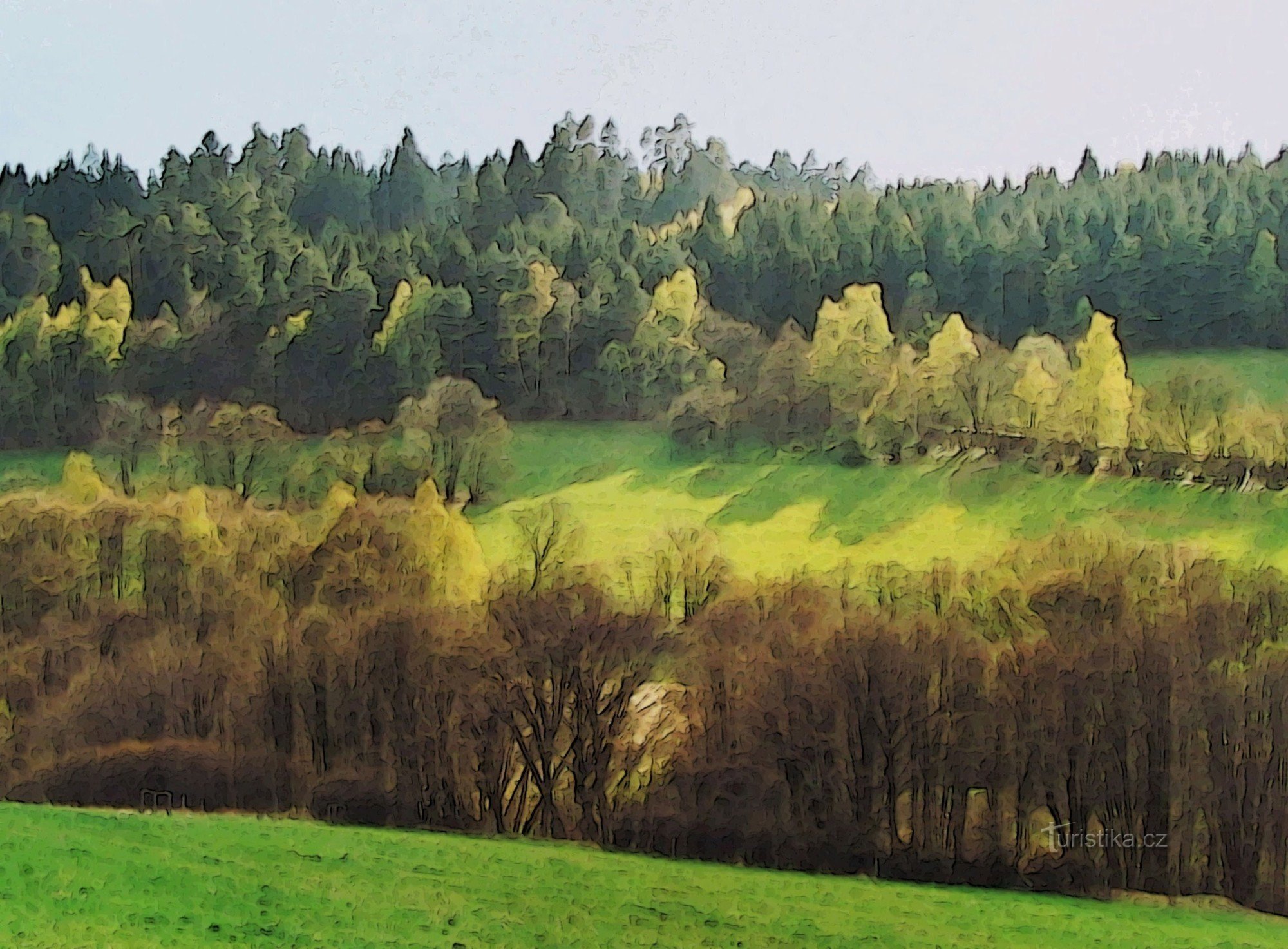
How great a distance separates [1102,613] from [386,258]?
2.46 metres

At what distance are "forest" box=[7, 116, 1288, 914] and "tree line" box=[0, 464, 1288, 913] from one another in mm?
12

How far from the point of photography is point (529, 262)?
404 cm

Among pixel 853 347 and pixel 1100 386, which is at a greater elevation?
pixel 853 347

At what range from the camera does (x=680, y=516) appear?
150 inches

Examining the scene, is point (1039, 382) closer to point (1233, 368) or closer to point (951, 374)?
point (951, 374)

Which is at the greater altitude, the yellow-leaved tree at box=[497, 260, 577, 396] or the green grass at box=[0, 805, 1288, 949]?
the yellow-leaved tree at box=[497, 260, 577, 396]

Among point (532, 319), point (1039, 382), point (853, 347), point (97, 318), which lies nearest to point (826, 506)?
point (853, 347)

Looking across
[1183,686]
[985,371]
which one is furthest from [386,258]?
[1183,686]

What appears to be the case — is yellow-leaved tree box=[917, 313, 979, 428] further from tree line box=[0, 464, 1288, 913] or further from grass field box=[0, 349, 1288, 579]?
tree line box=[0, 464, 1288, 913]

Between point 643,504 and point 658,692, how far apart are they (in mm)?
562

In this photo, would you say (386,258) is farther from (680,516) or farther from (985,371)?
(985,371)

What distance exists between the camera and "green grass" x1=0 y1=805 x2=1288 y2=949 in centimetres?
350

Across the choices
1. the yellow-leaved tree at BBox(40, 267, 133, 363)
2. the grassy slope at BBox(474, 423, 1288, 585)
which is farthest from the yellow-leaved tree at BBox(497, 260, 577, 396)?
the yellow-leaved tree at BBox(40, 267, 133, 363)

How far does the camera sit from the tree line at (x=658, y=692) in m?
3.54
